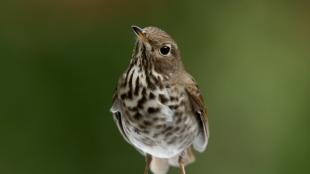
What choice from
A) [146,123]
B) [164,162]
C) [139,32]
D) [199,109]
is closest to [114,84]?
[164,162]

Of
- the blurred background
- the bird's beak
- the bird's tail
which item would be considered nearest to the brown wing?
the bird's tail

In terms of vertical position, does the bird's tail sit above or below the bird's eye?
below

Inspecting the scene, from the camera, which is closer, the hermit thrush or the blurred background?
the hermit thrush

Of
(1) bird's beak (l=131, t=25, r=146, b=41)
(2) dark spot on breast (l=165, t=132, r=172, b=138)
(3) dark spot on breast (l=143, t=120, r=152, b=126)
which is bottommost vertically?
(2) dark spot on breast (l=165, t=132, r=172, b=138)

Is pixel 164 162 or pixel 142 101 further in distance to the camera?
pixel 164 162

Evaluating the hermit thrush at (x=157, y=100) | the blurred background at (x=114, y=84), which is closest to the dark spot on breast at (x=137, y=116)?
Result: the hermit thrush at (x=157, y=100)

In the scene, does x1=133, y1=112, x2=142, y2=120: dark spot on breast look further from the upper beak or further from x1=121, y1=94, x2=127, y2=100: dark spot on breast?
the upper beak

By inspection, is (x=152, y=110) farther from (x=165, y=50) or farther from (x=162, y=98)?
(x=165, y=50)
